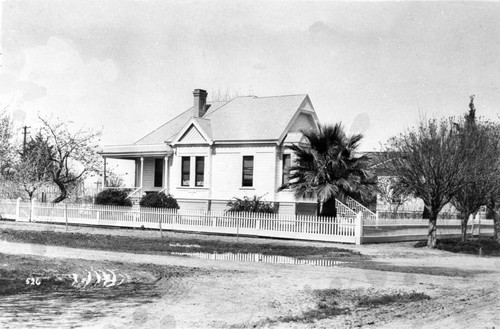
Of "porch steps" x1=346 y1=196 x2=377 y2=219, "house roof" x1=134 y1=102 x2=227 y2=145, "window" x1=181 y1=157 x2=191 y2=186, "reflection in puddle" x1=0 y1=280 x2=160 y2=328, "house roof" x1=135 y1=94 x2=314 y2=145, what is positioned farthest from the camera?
"house roof" x1=134 y1=102 x2=227 y2=145

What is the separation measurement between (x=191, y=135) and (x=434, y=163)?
15.7 metres

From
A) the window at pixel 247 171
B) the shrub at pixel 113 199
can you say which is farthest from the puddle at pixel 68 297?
the window at pixel 247 171

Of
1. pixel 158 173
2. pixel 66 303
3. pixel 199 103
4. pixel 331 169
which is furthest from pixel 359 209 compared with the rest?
pixel 66 303

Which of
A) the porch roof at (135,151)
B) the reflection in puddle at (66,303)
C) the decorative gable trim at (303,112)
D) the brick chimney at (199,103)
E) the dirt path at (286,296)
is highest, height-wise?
the brick chimney at (199,103)

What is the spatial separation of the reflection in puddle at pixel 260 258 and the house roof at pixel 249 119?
42.6 ft

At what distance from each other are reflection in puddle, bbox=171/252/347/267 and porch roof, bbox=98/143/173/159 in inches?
660

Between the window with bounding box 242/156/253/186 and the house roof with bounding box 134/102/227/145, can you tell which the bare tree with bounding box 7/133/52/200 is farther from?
the window with bounding box 242/156/253/186

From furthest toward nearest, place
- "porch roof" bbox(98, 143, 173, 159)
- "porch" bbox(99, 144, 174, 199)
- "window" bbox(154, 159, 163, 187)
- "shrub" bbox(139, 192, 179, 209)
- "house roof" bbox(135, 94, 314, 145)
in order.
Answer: "window" bbox(154, 159, 163, 187)
"porch" bbox(99, 144, 174, 199)
"porch roof" bbox(98, 143, 173, 159)
"house roof" bbox(135, 94, 314, 145)
"shrub" bbox(139, 192, 179, 209)

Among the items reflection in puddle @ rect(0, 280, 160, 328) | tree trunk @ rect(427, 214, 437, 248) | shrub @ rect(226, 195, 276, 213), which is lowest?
reflection in puddle @ rect(0, 280, 160, 328)

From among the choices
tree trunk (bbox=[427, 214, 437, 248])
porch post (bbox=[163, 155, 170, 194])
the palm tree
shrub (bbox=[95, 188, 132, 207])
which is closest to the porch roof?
porch post (bbox=[163, 155, 170, 194])

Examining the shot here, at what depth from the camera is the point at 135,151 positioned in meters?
37.0

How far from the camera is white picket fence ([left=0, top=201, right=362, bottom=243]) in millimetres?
25250

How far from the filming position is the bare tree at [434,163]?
22.8m

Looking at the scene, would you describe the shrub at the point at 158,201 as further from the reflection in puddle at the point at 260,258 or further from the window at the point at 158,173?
the reflection in puddle at the point at 260,258
